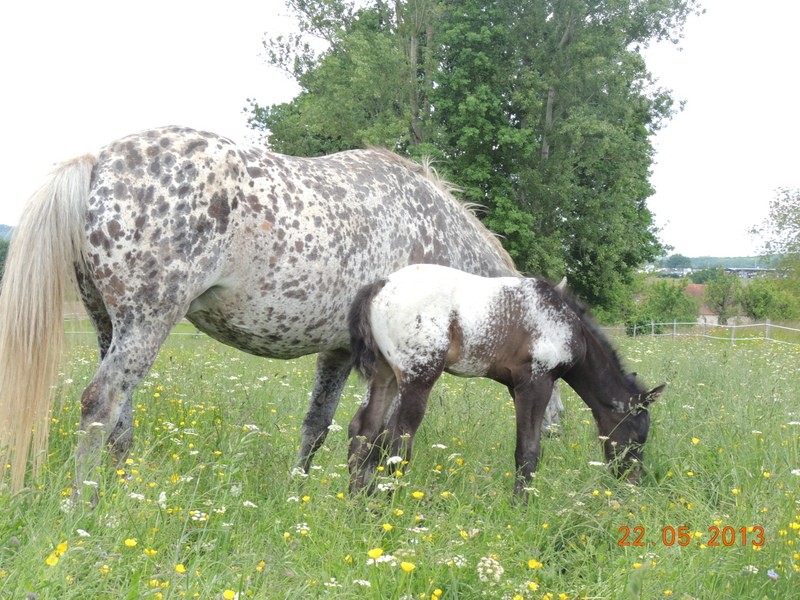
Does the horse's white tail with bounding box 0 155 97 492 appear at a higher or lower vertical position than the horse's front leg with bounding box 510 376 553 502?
higher

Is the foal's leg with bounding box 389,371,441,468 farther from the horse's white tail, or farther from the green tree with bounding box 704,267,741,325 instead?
the green tree with bounding box 704,267,741,325

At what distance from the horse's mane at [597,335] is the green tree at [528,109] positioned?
1920cm

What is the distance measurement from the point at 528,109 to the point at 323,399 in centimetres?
2136

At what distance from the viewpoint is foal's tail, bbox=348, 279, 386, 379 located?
15.1 feet

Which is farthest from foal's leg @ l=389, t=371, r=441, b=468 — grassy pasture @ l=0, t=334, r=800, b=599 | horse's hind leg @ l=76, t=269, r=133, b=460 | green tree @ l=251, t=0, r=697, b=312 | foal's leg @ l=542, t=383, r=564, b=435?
green tree @ l=251, t=0, r=697, b=312

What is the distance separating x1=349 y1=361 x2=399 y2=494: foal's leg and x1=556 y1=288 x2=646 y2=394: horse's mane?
1255 mm

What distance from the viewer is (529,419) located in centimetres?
465

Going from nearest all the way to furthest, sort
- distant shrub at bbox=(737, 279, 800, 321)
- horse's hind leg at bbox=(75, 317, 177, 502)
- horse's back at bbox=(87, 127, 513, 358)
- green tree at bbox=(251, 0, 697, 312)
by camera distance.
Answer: horse's hind leg at bbox=(75, 317, 177, 502) → horse's back at bbox=(87, 127, 513, 358) → green tree at bbox=(251, 0, 697, 312) → distant shrub at bbox=(737, 279, 800, 321)

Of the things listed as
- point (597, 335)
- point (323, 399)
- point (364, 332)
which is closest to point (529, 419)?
point (597, 335)

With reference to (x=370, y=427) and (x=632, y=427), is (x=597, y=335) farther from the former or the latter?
(x=370, y=427)

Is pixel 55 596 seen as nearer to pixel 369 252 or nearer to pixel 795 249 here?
pixel 369 252
